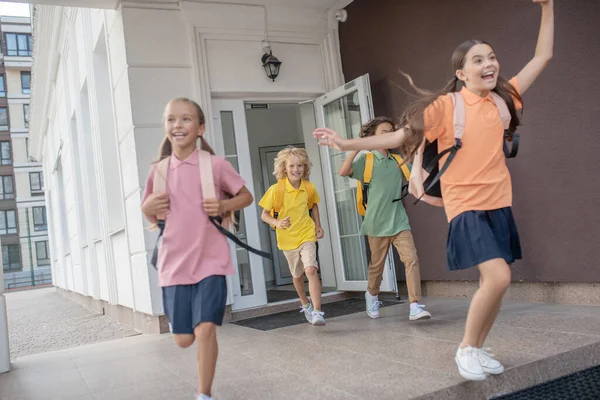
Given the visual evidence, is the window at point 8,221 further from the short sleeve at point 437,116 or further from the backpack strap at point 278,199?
the short sleeve at point 437,116

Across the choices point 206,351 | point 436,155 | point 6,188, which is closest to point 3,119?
point 6,188

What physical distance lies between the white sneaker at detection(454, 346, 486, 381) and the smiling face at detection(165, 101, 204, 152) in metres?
1.63

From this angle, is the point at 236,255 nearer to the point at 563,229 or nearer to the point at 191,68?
the point at 191,68

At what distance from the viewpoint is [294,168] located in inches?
191

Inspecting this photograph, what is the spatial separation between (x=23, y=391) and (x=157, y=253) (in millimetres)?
1764

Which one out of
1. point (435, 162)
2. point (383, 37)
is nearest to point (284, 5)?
point (383, 37)

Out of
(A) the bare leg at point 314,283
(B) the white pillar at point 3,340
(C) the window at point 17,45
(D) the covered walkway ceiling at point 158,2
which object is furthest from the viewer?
(C) the window at point 17,45

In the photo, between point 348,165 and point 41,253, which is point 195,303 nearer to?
point 348,165

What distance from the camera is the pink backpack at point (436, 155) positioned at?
2561 mm

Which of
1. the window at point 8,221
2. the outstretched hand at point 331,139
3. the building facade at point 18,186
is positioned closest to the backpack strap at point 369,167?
the outstretched hand at point 331,139

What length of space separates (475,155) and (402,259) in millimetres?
2162

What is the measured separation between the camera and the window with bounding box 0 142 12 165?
39.5 metres

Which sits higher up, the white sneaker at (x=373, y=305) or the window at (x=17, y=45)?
the window at (x=17, y=45)

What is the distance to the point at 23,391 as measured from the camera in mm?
3561
